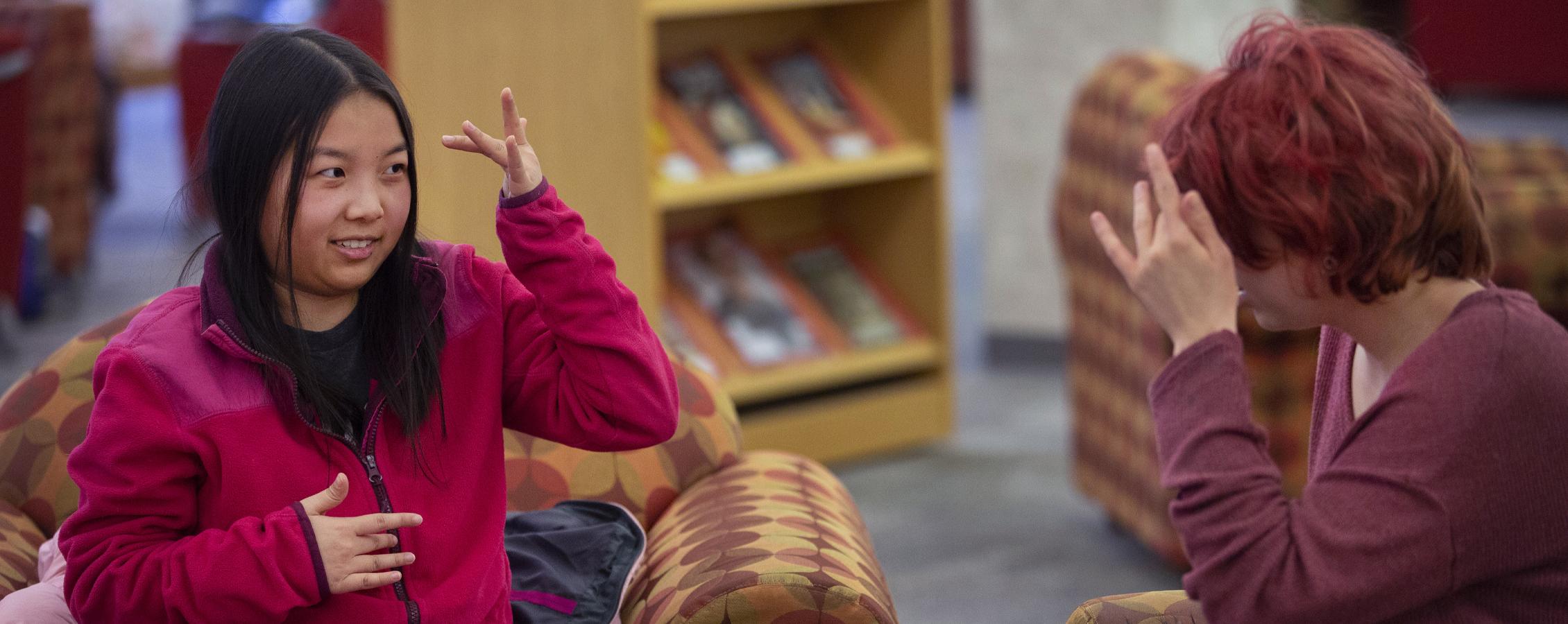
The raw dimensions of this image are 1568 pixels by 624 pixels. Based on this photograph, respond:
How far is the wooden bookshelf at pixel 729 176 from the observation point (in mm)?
3164

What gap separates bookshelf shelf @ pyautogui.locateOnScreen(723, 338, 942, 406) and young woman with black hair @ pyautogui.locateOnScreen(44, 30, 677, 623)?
6.90ft

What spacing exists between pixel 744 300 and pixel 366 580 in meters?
2.48

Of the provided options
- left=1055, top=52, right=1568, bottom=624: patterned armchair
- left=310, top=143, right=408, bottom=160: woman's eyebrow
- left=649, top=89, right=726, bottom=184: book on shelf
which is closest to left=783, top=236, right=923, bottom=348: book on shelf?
left=649, top=89, right=726, bottom=184: book on shelf

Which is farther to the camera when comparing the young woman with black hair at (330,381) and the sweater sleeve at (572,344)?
the sweater sleeve at (572,344)

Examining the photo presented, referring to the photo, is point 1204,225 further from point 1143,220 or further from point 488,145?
point 488,145

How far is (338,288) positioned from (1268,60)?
2.78 ft

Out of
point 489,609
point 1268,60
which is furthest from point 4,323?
point 1268,60

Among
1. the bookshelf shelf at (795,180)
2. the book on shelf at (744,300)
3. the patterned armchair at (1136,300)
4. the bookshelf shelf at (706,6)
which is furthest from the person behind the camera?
the book on shelf at (744,300)

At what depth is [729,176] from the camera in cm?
367

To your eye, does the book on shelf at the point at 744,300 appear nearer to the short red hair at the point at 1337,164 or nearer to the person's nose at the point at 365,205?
Result: the person's nose at the point at 365,205

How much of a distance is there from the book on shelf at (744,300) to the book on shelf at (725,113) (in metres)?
0.27

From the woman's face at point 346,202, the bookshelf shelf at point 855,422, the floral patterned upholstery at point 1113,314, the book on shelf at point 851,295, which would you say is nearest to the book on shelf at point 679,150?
the book on shelf at point 851,295

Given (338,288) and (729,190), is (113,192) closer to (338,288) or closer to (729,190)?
(729,190)

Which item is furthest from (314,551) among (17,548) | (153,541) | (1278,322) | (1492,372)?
(1492,372)
